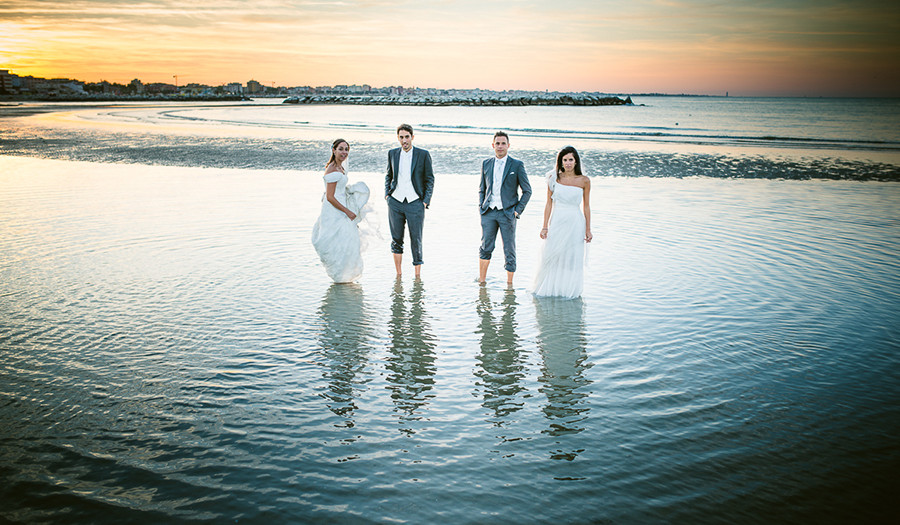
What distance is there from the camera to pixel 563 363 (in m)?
5.46

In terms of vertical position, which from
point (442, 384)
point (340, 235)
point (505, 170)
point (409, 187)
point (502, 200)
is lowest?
point (442, 384)

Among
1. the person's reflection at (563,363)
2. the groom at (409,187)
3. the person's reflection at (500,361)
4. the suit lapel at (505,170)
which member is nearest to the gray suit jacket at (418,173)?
the groom at (409,187)

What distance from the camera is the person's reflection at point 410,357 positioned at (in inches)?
183

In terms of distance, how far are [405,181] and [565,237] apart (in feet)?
7.90

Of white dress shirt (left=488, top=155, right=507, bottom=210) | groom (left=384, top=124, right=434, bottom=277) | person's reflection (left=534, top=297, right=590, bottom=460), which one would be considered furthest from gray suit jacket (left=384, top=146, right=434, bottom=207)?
person's reflection (left=534, top=297, right=590, bottom=460)

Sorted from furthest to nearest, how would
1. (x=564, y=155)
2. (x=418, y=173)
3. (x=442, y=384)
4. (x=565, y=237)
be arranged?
(x=418, y=173)
(x=565, y=237)
(x=564, y=155)
(x=442, y=384)

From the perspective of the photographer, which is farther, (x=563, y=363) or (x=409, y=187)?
(x=409, y=187)

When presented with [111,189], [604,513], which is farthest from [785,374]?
[111,189]

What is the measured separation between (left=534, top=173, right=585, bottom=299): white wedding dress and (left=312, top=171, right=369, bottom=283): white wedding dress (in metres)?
2.65

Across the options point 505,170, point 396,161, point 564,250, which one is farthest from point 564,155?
point 396,161

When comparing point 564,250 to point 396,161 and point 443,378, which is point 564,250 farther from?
point 443,378

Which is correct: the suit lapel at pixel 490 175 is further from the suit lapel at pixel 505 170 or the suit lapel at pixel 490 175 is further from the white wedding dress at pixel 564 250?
the white wedding dress at pixel 564 250

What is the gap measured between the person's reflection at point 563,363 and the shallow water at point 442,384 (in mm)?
29

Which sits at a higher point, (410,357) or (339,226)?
(339,226)
